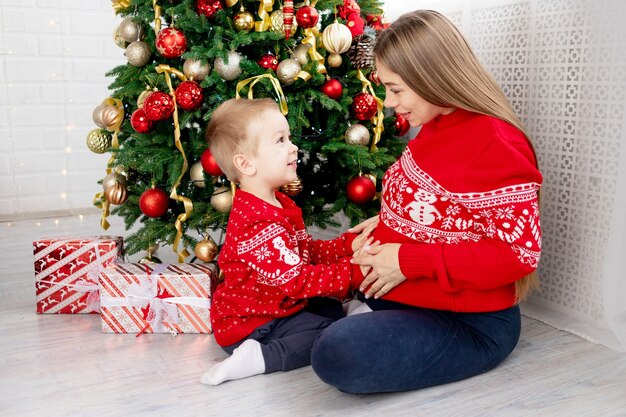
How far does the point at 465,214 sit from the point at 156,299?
861 millimetres

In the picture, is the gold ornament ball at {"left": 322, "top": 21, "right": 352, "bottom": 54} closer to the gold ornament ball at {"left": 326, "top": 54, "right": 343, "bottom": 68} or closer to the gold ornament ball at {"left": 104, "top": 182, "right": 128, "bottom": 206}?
the gold ornament ball at {"left": 326, "top": 54, "right": 343, "bottom": 68}

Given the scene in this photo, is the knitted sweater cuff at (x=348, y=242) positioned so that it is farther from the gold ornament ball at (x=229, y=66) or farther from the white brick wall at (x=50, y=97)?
the white brick wall at (x=50, y=97)

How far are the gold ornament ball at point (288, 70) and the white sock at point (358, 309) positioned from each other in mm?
653

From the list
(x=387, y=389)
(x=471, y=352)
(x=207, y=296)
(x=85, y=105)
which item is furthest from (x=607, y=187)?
(x=85, y=105)

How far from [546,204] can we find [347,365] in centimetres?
83

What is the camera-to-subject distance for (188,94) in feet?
5.94

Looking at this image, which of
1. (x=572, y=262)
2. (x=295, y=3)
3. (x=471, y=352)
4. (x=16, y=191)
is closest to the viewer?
(x=471, y=352)

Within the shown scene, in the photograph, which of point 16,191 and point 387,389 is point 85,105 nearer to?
point 16,191

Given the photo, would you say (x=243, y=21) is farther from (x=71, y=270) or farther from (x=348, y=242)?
(x=71, y=270)

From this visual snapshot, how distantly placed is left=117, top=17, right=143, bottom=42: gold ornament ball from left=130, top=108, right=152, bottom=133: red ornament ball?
0.26 m

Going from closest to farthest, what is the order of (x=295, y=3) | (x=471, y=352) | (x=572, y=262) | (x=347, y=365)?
(x=347, y=365)
(x=471, y=352)
(x=572, y=262)
(x=295, y=3)

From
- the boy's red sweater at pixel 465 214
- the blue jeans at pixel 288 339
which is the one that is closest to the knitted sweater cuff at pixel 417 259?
the boy's red sweater at pixel 465 214

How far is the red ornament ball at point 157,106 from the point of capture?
1.81 metres

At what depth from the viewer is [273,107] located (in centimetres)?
159
